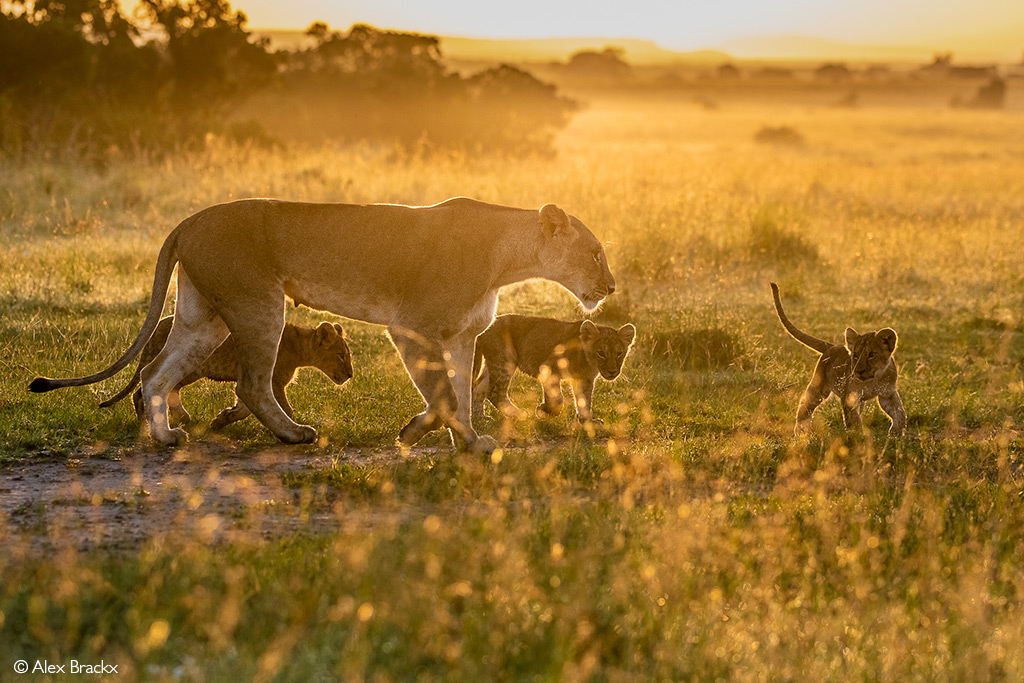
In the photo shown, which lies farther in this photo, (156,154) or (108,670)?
(156,154)

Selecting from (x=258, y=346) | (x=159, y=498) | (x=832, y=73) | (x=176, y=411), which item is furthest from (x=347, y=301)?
(x=832, y=73)

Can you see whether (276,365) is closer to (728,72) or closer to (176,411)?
(176,411)

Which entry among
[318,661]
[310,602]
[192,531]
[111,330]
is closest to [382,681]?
[318,661]

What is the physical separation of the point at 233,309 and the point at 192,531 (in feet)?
5.86

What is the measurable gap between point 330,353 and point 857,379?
3.43m

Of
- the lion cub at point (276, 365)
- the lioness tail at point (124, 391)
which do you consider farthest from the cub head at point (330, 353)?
the lioness tail at point (124, 391)

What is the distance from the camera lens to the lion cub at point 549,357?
26.5ft

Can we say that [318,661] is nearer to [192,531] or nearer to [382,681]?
[382,681]

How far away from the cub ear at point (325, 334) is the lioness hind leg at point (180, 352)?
0.89 m

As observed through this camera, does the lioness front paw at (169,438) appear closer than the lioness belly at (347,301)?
No

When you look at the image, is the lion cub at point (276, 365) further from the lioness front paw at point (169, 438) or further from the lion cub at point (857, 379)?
the lion cub at point (857, 379)

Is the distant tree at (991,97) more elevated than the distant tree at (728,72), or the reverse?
the distant tree at (991,97)

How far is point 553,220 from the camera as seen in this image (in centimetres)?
705

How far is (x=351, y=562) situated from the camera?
15.4 feet
